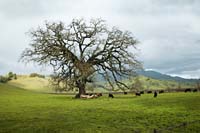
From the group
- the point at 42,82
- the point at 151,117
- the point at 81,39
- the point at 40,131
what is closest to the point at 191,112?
the point at 151,117

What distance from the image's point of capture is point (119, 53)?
5791 centimetres

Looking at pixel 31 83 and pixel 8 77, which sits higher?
pixel 8 77

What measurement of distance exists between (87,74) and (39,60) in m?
8.16

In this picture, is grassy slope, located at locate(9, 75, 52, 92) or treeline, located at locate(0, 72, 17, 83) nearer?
treeline, located at locate(0, 72, 17, 83)

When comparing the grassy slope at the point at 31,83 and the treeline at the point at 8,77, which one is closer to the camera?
the treeline at the point at 8,77

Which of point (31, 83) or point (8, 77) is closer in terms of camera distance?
point (8, 77)

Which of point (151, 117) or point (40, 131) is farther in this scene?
point (151, 117)

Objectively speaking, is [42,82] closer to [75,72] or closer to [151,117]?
[75,72]

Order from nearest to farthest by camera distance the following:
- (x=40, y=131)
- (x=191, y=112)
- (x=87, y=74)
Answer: (x=40, y=131) → (x=191, y=112) → (x=87, y=74)

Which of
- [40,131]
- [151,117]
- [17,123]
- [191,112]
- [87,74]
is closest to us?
[40,131]

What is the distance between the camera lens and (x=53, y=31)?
5600 cm

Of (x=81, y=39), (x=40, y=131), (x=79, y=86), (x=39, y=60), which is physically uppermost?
(x=81, y=39)

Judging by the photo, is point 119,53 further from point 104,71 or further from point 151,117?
point 151,117

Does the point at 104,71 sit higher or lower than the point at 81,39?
lower
